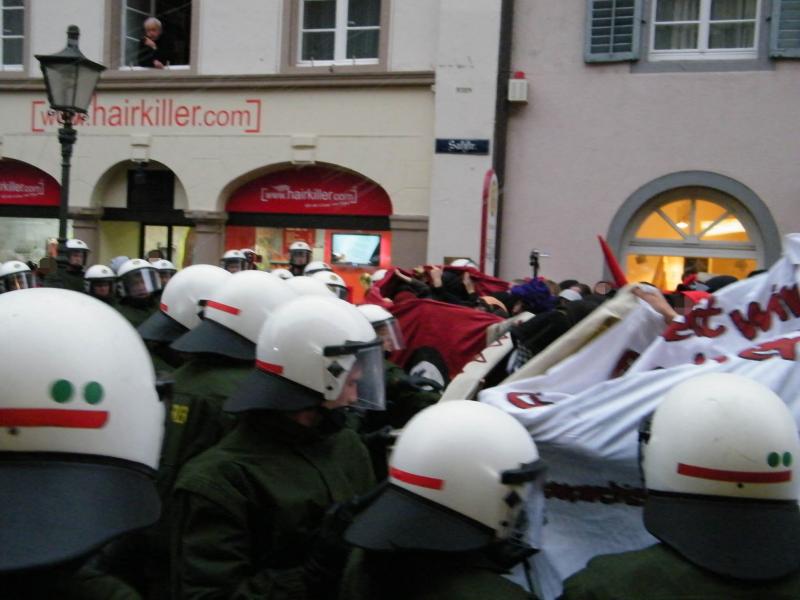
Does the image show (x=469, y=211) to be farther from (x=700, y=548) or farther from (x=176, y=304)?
(x=700, y=548)

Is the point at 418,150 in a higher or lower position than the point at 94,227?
higher

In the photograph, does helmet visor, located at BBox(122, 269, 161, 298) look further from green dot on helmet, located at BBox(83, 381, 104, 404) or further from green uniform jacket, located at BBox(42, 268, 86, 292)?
green dot on helmet, located at BBox(83, 381, 104, 404)

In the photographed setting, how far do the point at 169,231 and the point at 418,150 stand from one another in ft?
15.4

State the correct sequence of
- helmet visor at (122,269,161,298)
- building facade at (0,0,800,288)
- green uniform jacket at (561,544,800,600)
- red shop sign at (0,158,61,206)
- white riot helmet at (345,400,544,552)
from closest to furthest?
green uniform jacket at (561,544,800,600), white riot helmet at (345,400,544,552), helmet visor at (122,269,161,298), building facade at (0,0,800,288), red shop sign at (0,158,61,206)

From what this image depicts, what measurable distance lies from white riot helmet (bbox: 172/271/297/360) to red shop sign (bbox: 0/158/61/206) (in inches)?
535

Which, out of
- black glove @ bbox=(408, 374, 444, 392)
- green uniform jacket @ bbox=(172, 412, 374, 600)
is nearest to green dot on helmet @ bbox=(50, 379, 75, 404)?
green uniform jacket @ bbox=(172, 412, 374, 600)

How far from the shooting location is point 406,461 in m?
2.08

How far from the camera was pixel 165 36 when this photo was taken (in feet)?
50.9

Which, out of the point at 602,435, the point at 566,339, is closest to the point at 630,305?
the point at 566,339

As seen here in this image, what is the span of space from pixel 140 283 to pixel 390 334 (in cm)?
387

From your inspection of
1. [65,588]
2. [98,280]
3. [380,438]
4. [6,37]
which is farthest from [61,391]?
[6,37]

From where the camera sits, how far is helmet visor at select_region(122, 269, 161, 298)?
791 cm

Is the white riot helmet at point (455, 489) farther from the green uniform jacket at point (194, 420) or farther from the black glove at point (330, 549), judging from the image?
the green uniform jacket at point (194, 420)

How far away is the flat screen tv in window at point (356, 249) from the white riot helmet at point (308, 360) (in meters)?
11.4
